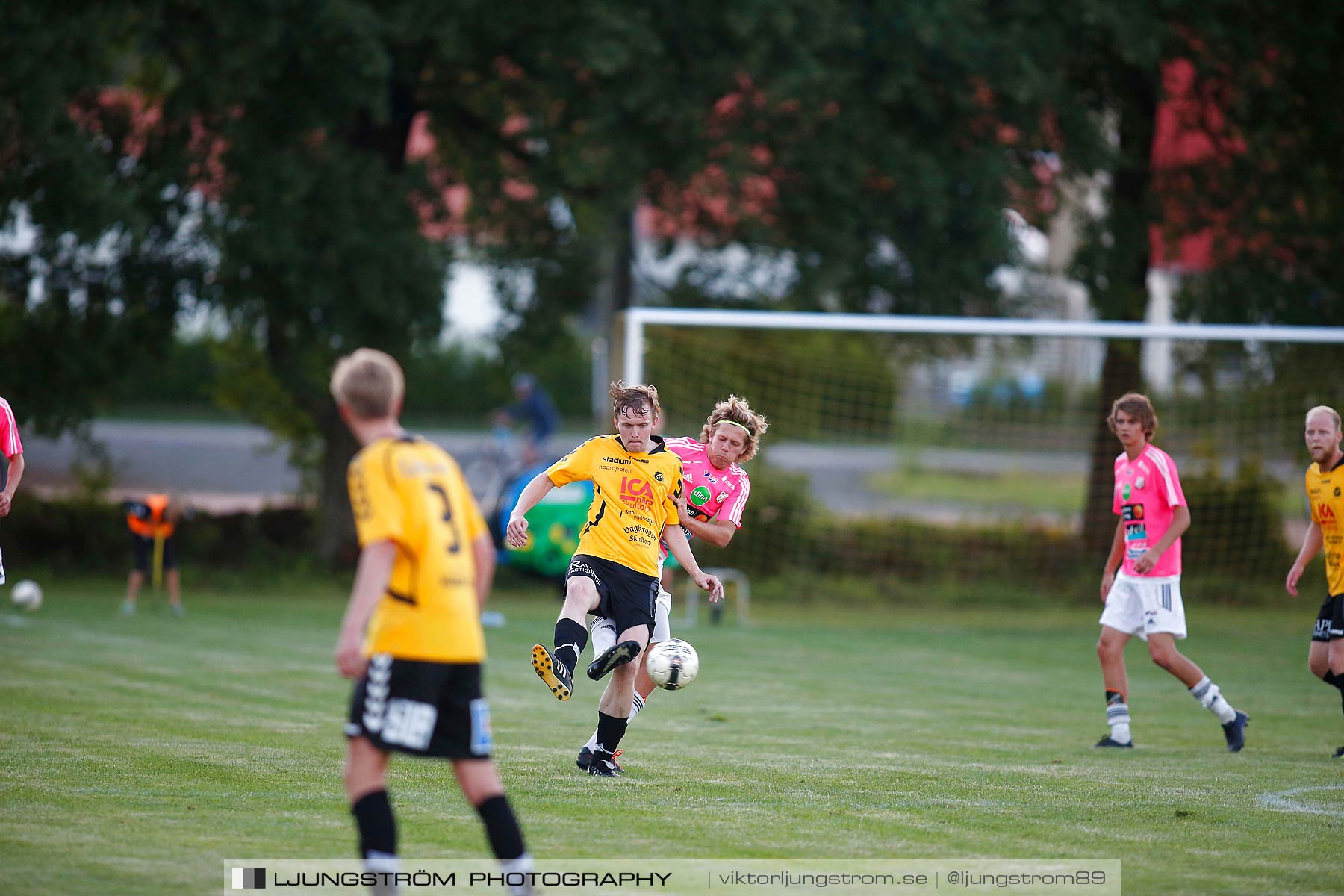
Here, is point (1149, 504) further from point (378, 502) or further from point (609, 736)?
point (378, 502)

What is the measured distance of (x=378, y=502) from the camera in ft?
15.0

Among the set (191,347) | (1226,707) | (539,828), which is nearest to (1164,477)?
(1226,707)

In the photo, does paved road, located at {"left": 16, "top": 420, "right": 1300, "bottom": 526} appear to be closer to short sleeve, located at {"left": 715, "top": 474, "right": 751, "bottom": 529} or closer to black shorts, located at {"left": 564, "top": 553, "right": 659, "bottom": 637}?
short sleeve, located at {"left": 715, "top": 474, "right": 751, "bottom": 529}

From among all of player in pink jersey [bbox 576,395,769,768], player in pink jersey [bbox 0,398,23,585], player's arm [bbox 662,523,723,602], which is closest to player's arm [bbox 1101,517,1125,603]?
player in pink jersey [bbox 576,395,769,768]

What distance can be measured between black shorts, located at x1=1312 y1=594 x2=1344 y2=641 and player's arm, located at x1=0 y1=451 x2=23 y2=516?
8.24 m

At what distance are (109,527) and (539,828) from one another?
15.2 m

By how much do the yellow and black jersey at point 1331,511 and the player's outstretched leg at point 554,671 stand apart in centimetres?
494

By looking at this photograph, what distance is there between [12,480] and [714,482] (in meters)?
4.54

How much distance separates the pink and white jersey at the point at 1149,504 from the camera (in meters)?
8.71

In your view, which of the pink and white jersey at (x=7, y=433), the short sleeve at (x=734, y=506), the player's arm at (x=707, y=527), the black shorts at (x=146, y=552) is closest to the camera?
the player's arm at (x=707, y=527)

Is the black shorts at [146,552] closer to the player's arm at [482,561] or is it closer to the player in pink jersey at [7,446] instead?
the player in pink jersey at [7,446]

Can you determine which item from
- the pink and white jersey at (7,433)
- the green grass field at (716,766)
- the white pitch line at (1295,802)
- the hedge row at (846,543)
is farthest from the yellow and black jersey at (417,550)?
the hedge row at (846,543)

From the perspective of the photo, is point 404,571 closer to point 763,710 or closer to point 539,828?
point 539,828

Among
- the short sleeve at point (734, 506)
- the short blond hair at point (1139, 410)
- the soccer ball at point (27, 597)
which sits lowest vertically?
the soccer ball at point (27, 597)
